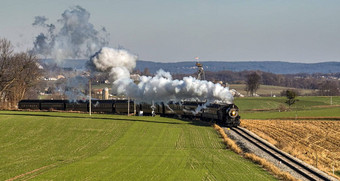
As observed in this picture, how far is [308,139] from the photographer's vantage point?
7388cm

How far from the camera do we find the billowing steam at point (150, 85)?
80.7m

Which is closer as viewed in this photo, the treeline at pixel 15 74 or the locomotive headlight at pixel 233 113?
the locomotive headlight at pixel 233 113

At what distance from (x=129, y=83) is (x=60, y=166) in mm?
47896

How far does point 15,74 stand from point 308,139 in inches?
3295

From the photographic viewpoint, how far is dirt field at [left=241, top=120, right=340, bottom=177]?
56600mm

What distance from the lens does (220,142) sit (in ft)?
212

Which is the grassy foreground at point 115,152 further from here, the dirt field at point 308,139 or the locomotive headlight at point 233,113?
the dirt field at point 308,139

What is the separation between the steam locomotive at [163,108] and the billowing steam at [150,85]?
2.39m

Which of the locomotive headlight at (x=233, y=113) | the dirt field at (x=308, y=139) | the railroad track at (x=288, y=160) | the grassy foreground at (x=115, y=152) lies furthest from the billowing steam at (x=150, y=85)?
the railroad track at (x=288, y=160)

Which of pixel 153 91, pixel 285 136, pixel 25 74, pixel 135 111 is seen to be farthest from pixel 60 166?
pixel 25 74

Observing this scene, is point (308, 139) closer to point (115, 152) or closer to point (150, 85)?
point (150, 85)

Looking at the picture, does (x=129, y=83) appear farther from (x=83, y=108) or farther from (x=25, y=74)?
(x=25, y=74)

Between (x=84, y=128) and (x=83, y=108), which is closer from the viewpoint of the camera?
(x=84, y=128)

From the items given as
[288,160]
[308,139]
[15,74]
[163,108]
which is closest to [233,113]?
[308,139]
